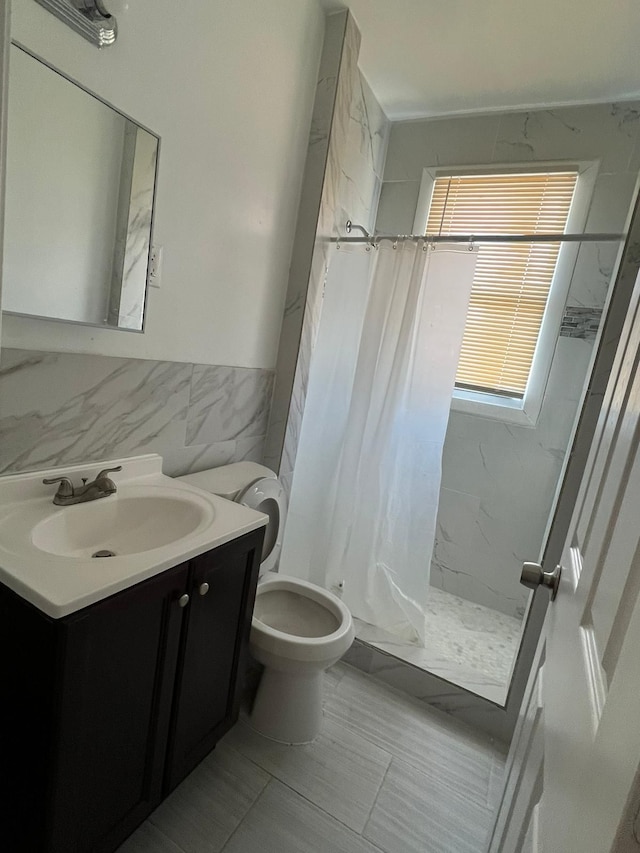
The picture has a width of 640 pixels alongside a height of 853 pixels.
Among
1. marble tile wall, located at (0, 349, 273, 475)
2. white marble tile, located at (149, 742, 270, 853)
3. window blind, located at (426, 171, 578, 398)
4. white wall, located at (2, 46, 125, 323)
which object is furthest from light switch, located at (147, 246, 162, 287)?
window blind, located at (426, 171, 578, 398)

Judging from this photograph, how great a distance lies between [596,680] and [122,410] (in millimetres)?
1258

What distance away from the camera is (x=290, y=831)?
47.8 inches

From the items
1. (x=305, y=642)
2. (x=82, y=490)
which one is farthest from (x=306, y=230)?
(x=305, y=642)

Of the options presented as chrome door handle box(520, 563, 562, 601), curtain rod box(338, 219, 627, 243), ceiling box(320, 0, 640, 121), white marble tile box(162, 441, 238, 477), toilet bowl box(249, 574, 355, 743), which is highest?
ceiling box(320, 0, 640, 121)

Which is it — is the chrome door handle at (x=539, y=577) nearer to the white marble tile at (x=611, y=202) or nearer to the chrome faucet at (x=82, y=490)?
the chrome faucet at (x=82, y=490)

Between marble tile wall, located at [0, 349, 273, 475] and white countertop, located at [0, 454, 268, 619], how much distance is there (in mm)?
45

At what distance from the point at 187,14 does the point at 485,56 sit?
128 centimetres

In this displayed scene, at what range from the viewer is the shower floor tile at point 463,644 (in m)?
1.82

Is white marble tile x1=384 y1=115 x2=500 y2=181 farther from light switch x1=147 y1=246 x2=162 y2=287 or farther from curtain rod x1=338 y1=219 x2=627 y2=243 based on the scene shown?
light switch x1=147 y1=246 x2=162 y2=287

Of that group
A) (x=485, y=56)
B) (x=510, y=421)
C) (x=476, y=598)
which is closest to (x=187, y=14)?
(x=485, y=56)

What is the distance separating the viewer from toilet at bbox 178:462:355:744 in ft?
4.56

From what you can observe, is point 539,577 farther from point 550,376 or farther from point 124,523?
point 550,376

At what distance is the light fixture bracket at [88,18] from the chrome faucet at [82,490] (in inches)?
41.5

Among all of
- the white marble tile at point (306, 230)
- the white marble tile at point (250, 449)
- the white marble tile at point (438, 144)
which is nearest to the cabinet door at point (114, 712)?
→ the white marble tile at point (250, 449)
